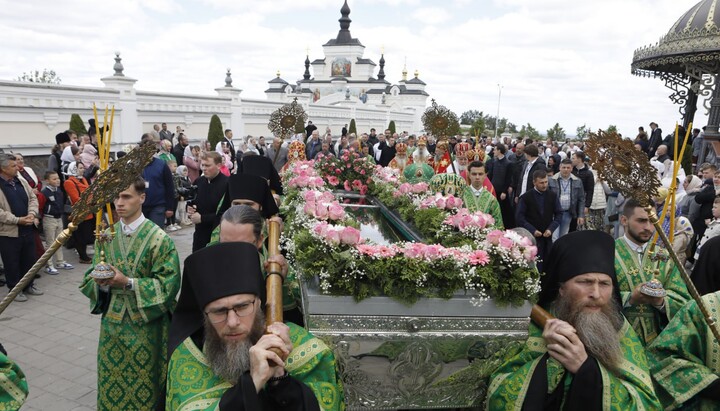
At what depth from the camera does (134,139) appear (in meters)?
19.4

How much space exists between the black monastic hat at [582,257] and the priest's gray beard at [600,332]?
0.60ft

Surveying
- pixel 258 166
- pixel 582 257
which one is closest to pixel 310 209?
pixel 582 257

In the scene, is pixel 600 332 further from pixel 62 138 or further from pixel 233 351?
pixel 62 138

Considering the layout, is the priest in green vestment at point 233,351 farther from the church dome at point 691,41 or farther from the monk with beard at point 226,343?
the church dome at point 691,41

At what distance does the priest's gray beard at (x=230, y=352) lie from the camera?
2.20 m

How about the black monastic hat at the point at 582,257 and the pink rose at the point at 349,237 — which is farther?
the pink rose at the point at 349,237

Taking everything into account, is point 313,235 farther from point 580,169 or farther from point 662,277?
point 580,169

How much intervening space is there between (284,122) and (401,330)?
784 centimetres

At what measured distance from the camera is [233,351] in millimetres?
2219

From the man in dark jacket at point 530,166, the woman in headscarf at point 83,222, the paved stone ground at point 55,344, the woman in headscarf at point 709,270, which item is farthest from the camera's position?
the man in dark jacket at point 530,166

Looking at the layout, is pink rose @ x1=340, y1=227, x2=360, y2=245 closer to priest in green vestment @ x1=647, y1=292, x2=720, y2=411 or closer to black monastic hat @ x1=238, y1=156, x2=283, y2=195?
priest in green vestment @ x1=647, y1=292, x2=720, y2=411

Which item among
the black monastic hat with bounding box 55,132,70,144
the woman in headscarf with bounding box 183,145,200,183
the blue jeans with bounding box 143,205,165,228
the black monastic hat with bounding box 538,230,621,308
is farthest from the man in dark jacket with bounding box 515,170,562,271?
the black monastic hat with bounding box 55,132,70,144

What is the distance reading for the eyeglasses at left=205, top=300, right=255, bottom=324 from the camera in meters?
2.24

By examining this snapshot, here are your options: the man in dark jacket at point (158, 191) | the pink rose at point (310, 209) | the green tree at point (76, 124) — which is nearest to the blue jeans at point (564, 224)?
the pink rose at point (310, 209)
